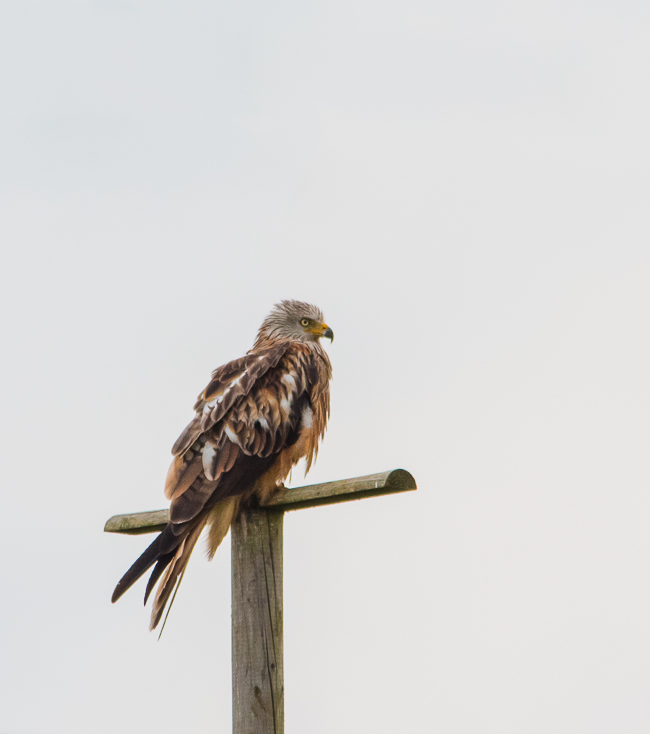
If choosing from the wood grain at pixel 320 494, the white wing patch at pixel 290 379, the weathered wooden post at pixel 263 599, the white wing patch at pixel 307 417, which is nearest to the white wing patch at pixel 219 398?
the white wing patch at pixel 290 379

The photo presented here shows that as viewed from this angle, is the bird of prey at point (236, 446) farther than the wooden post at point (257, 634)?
Yes

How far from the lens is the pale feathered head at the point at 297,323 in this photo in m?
5.60

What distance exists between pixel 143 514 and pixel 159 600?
544 mm

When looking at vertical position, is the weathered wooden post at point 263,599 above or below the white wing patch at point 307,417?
below

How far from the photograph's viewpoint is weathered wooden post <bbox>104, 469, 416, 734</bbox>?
11.0 ft

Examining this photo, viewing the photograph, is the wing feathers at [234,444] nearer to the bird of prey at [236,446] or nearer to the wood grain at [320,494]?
the bird of prey at [236,446]

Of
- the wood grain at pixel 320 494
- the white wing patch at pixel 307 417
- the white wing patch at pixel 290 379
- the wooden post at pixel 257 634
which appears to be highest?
the white wing patch at pixel 290 379

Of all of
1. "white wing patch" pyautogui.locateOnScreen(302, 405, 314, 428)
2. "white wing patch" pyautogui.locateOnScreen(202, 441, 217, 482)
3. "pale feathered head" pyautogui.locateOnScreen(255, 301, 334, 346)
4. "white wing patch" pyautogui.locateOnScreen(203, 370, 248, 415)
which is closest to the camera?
"white wing patch" pyautogui.locateOnScreen(202, 441, 217, 482)

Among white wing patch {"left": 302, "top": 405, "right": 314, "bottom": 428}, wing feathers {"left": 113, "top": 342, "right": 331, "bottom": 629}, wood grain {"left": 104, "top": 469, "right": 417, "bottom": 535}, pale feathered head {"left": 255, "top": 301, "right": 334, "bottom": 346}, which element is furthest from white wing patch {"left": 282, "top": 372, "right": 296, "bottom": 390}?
pale feathered head {"left": 255, "top": 301, "right": 334, "bottom": 346}

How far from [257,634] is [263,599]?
0.14m

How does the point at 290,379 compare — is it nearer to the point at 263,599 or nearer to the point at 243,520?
the point at 243,520

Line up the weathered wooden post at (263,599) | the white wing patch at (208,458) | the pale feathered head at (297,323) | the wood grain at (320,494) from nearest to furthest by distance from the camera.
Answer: the wood grain at (320,494) < the weathered wooden post at (263,599) < the white wing patch at (208,458) < the pale feathered head at (297,323)

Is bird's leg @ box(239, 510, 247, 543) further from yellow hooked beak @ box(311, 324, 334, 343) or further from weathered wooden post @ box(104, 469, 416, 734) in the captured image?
yellow hooked beak @ box(311, 324, 334, 343)

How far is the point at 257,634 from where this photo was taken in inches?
137
